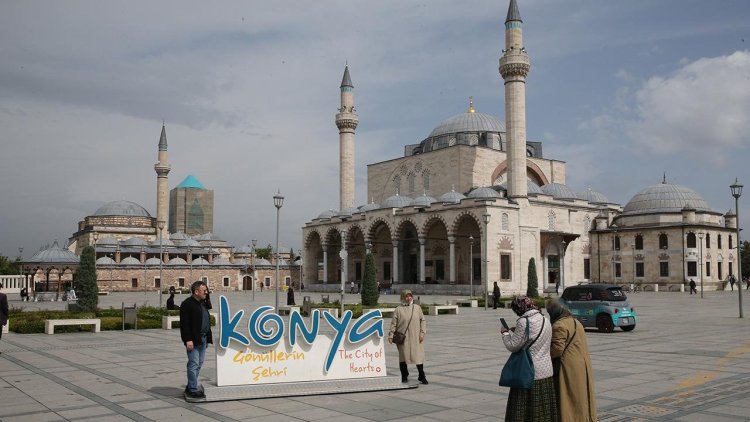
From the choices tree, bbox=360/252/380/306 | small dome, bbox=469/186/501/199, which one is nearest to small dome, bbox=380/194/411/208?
small dome, bbox=469/186/501/199

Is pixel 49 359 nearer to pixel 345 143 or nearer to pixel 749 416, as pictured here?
pixel 749 416

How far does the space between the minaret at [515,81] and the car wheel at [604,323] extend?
1184 inches

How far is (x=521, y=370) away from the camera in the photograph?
19.5ft

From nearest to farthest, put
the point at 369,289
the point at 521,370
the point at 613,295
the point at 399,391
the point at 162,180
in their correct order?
the point at 521,370
the point at 399,391
the point at 613,295
the point at 369,289
the point at 162,180

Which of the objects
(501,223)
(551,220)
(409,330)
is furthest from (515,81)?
(409,330)

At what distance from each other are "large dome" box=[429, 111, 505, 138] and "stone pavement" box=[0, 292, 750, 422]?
48185 millimetres

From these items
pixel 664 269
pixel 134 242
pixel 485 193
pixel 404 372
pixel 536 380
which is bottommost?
pixel 404 372

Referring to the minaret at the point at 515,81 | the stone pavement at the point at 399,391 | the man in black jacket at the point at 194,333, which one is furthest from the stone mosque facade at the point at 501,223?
the man in black jacket at the point at 194,333

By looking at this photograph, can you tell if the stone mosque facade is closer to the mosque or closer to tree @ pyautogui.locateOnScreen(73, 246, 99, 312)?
the mosque

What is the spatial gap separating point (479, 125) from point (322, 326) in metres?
47.1

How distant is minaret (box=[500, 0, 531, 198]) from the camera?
4691 cm

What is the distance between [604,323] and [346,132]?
142 ft

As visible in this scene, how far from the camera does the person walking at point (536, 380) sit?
6.01m

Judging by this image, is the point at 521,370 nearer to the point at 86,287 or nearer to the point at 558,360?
the point at 558,360
